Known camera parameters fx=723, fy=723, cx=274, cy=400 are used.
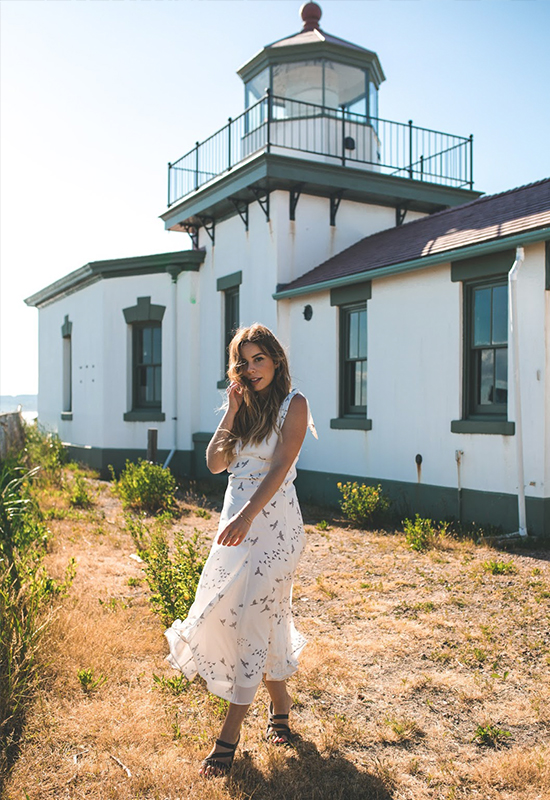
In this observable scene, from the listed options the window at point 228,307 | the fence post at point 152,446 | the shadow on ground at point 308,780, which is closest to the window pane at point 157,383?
the window at point 228,307

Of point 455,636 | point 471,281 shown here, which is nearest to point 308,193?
point 471,281

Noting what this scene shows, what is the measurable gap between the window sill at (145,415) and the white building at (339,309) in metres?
0.04

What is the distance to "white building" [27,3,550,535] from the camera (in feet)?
26.6

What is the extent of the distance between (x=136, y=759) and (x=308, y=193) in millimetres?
10237

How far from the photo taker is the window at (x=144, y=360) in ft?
47.7

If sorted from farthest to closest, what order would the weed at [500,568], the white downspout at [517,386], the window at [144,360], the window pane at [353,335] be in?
the window at [144,360]
the window pane at [353,335]
the white downspout at [517,386]
the weed at [500,568]

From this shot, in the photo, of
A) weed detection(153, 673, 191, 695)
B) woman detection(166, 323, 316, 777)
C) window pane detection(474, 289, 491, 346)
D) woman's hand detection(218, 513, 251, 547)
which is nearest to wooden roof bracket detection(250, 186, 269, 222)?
window pane detection(474, 289, 491, 346)

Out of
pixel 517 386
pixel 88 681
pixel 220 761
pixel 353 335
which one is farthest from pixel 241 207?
pixel 220 761

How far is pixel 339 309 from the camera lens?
10.8 meters

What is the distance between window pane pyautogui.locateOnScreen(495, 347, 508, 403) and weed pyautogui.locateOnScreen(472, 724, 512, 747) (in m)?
5.19

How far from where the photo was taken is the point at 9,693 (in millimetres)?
3635

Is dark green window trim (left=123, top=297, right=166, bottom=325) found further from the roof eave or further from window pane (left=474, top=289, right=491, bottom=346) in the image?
window pane (left=474, top=289, right=491, bottom=346)

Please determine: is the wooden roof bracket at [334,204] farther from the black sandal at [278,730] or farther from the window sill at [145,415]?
the black sandal at [278,730]

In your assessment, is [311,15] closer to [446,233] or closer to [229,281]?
[229,281]
